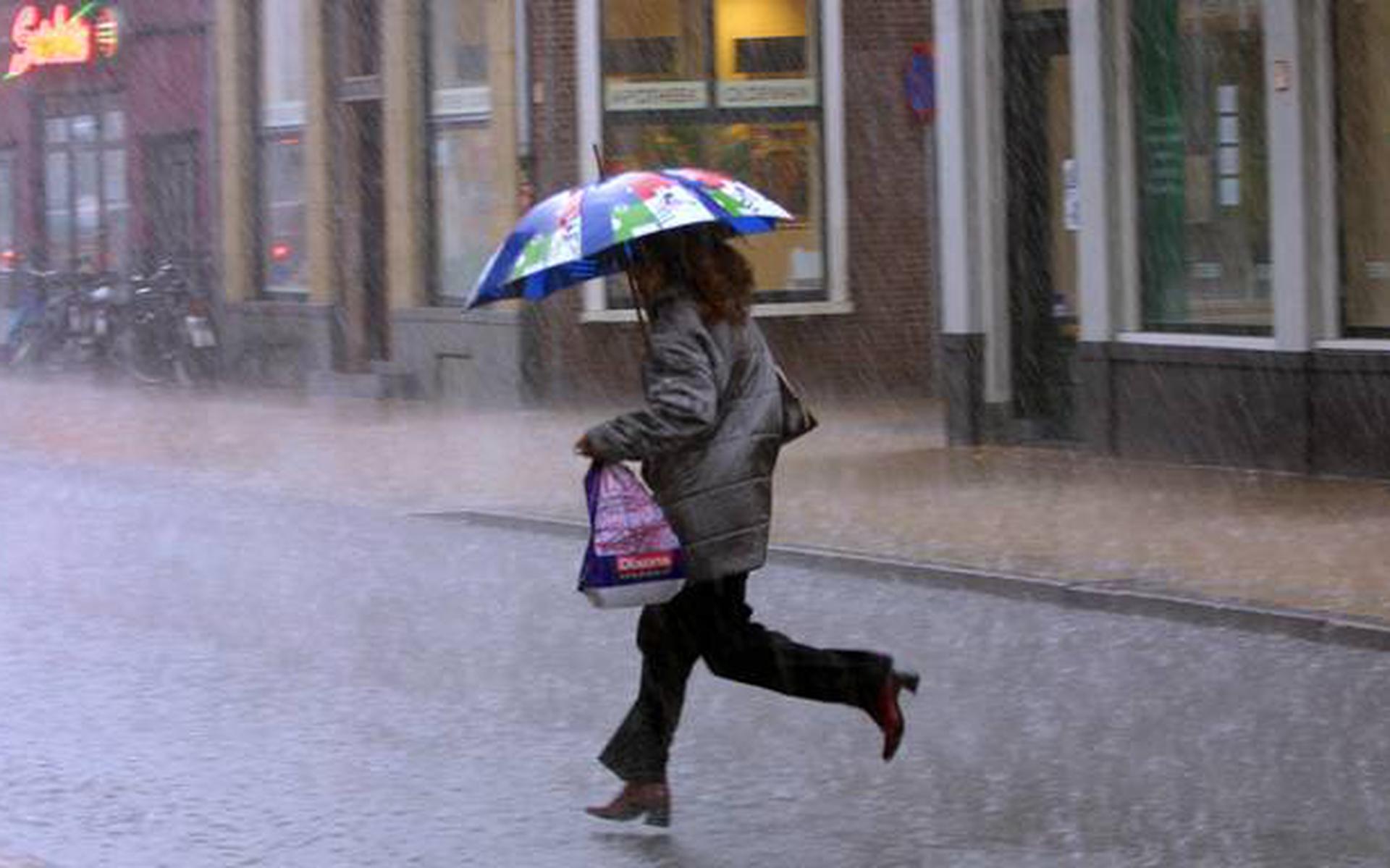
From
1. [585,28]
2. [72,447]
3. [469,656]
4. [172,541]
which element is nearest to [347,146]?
[585,28]

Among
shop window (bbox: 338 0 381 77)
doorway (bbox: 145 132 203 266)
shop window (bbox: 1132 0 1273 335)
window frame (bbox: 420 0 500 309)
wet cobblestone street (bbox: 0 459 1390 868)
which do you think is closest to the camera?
wet cobblestone street (bbox: 0 459 1390 868)

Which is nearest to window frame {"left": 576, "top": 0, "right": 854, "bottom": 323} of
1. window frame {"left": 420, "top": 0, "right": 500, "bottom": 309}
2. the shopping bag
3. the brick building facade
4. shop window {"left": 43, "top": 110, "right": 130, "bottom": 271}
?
the brick building facade

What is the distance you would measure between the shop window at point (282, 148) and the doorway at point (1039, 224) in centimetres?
1044

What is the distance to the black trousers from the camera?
23.7 ft

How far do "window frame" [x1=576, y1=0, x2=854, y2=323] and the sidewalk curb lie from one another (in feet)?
31.5

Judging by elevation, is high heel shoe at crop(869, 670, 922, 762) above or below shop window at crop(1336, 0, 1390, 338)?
below

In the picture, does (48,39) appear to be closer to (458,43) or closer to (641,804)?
(458,43)

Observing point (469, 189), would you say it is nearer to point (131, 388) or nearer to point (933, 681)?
point (131, 388)

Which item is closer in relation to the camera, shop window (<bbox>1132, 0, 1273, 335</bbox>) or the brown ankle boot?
the brown ankle boot

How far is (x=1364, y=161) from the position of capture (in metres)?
14.9

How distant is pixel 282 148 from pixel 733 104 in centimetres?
624

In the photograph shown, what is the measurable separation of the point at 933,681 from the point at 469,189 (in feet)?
48.0

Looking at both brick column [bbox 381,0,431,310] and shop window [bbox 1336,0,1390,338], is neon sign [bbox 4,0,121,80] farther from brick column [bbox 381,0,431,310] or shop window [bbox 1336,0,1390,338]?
shop window [bbox 1336,0,1390,338]

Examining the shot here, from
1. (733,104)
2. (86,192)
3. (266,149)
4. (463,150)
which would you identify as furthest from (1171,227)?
(86,192)
